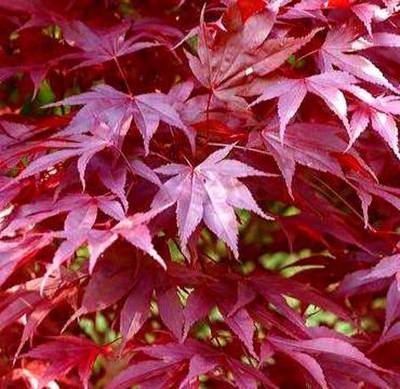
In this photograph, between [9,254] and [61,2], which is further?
[61,2]

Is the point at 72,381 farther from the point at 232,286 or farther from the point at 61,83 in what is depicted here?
the point at 61,83

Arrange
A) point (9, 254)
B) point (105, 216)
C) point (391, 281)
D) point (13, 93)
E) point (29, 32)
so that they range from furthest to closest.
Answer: point (13, 93) → point (29, 32) → point (391, 281) → point (105, 216) → point (9, 254)

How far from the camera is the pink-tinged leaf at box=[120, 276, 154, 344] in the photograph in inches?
39.2

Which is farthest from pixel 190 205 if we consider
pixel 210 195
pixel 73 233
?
pixel 73 233

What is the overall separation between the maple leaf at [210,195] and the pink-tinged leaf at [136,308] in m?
0.11

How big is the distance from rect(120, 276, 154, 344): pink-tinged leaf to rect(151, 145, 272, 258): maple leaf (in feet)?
0.36

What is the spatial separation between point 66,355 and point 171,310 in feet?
0.56

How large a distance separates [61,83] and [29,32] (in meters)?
0.10

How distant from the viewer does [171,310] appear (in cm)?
103

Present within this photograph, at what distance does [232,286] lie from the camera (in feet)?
3.56

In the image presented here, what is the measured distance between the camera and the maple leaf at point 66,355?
1.07 metres

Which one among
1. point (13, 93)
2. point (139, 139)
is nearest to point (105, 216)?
point (139, 139)

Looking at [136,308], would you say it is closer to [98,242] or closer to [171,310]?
[171,310]

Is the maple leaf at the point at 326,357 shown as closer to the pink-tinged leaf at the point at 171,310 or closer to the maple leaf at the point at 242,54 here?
the pink-tinged leaf at the point at 171,310
